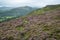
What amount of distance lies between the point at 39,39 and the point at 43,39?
2.72ft

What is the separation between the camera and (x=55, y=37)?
3625 cm

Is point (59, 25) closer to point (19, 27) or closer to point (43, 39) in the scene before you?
point (43, 39)

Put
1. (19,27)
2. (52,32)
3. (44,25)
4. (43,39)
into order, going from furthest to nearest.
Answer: (19,27), (44,25), (52,32), (43,39)

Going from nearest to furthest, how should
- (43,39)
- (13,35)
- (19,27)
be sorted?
(43,39) < (13,35) < (19,27)

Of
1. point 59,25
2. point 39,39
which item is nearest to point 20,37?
point 39,39

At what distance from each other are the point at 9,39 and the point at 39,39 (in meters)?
8.57

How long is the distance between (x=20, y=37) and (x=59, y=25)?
10.1 meters

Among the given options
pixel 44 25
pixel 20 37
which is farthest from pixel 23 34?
pixel 44 25

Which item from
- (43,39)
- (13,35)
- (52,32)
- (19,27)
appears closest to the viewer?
(43,39)

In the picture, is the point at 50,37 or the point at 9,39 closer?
the point at 50,37

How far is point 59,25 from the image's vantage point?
43750 millimetres

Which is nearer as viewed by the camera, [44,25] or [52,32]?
[52,32]

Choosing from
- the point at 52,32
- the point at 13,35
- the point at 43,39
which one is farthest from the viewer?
Result: the point at 13,35

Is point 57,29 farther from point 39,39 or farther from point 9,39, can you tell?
point 9,39
